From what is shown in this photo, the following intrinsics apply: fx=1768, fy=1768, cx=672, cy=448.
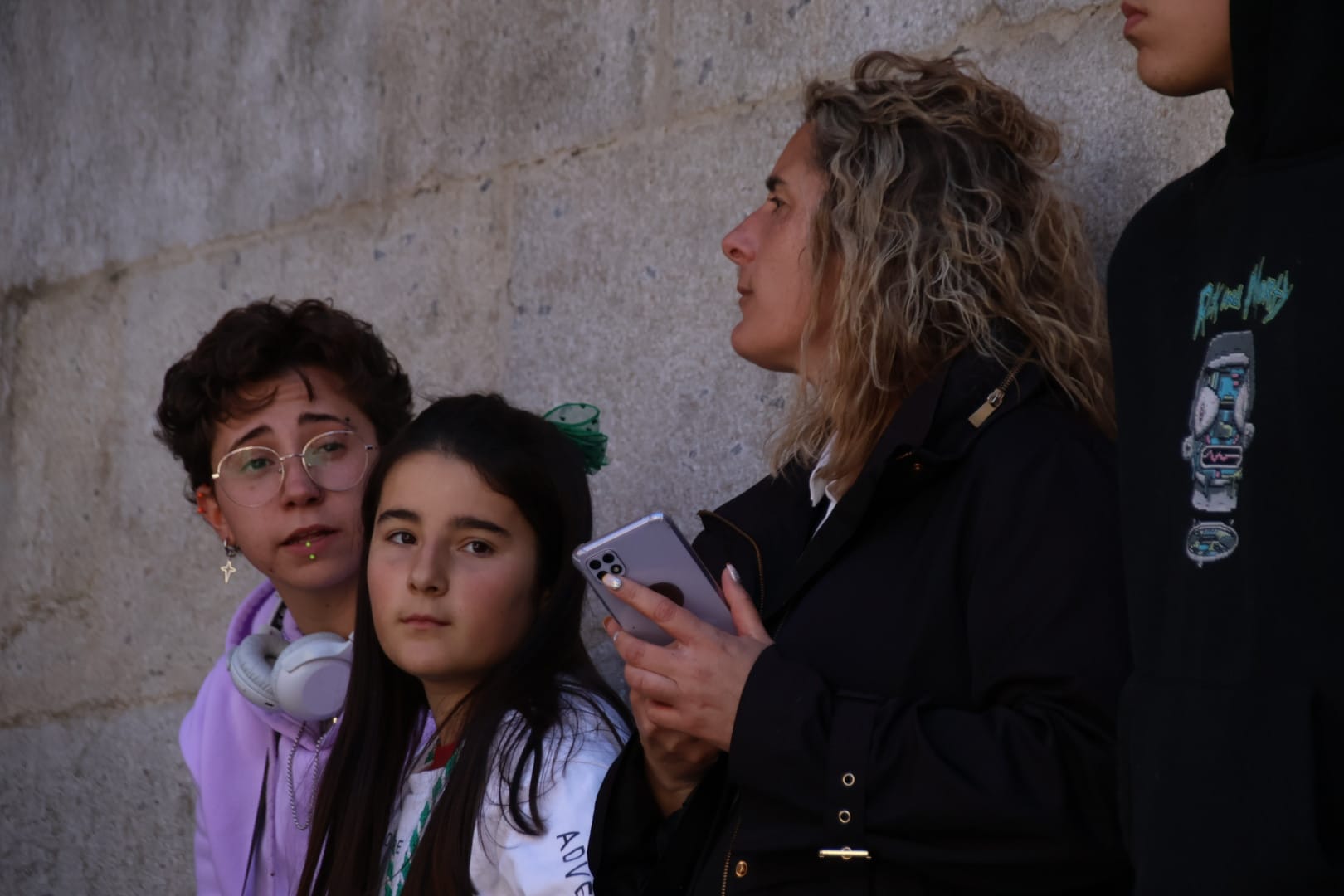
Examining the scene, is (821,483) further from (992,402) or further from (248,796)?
(248,796)

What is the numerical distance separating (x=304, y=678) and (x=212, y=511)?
575mm

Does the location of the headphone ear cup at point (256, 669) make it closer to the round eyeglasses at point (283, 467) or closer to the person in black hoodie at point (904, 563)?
the round eyeglasses at point (283, 467)

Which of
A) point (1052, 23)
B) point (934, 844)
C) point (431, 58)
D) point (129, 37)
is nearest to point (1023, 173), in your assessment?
point (1052, 23)

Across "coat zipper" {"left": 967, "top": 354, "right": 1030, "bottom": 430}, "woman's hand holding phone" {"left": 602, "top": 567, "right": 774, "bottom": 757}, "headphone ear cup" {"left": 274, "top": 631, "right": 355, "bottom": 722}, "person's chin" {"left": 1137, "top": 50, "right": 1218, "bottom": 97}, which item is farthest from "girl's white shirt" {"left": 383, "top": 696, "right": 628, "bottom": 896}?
"person's chin" {"left": 1137, "top": 50, "right": 1218, "bottom": 97}

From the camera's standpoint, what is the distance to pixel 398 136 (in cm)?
417

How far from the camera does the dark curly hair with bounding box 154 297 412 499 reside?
3.41 metres

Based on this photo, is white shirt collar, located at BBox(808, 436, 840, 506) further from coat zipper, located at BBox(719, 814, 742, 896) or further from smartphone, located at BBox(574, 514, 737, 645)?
coat zipper, located at BBox(719, 814, 742, 896)

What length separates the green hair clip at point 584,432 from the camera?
307cm

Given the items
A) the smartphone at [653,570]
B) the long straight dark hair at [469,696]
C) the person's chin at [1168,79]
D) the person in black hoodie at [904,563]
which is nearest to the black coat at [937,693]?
the person in black hoodie at [904,563]

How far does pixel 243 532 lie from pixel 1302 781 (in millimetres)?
2351

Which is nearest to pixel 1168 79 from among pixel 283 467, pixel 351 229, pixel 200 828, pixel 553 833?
pixel 553 833

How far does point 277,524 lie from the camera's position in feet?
10.9

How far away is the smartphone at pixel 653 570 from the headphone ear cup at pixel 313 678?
947mm

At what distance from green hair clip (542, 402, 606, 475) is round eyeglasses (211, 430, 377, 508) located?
1.41 ft
